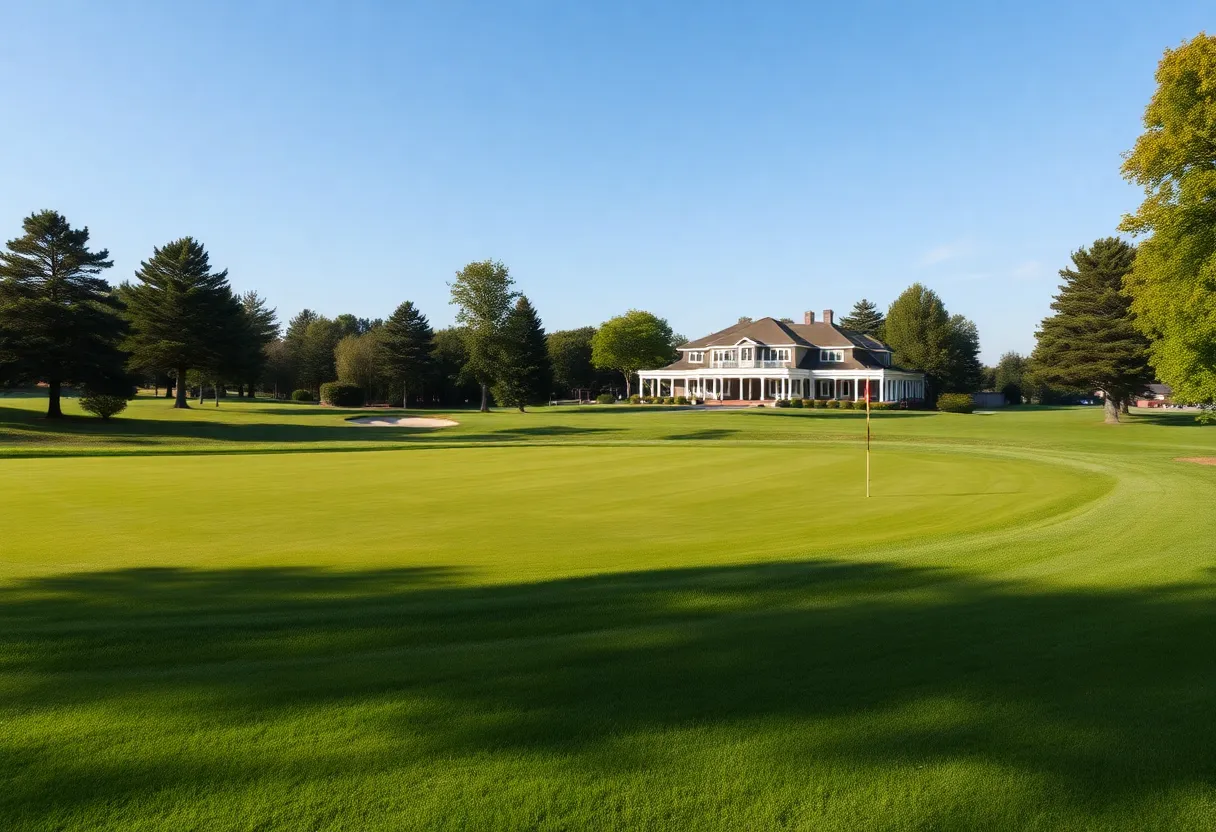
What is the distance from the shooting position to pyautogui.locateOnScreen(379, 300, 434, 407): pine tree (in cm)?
8475

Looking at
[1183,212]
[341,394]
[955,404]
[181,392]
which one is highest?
[1183,212]

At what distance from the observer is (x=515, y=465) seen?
24422 millimetres

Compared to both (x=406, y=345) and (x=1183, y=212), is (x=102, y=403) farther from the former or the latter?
(x=1183, y=212)

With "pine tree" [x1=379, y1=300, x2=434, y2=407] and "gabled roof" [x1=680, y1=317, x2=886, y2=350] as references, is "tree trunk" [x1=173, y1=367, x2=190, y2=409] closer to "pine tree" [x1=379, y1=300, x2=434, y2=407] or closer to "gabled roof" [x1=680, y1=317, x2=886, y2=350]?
"pine tree" [x1=379, y1=300, x2=434, y2=407]

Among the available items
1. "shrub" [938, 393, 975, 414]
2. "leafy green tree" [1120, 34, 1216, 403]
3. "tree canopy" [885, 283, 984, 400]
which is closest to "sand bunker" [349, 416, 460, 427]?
"leafy green tree" [1120, 34, 1216, 403]

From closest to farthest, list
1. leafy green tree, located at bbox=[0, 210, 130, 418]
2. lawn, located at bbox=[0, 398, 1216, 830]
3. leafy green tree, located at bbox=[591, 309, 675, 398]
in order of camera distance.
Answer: lawn, located at bbox=[0, 398, 1216, 830] < leafy green tree, located at bbox=[0, 210, 130, 418] < leafy green tree, located at bbox=[591, 309, 675, 398]

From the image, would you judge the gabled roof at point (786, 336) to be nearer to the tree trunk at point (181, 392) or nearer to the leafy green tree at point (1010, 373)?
the leafy green tree at point (1010, 373)

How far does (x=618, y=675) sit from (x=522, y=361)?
2758 inches

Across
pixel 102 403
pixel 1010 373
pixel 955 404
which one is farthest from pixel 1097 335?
pixel 1010 373

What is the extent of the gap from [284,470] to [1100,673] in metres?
21.5

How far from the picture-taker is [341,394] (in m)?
78.5

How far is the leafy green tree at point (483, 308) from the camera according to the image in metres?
75.8

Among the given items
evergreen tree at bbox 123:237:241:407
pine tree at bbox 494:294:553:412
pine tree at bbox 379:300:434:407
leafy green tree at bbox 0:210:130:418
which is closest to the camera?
leafy green tree at bbox 0:210:130:418

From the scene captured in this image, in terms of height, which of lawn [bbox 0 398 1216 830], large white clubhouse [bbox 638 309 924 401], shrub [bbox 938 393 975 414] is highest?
large white clubhouse [bbox 638 309 924 401]
